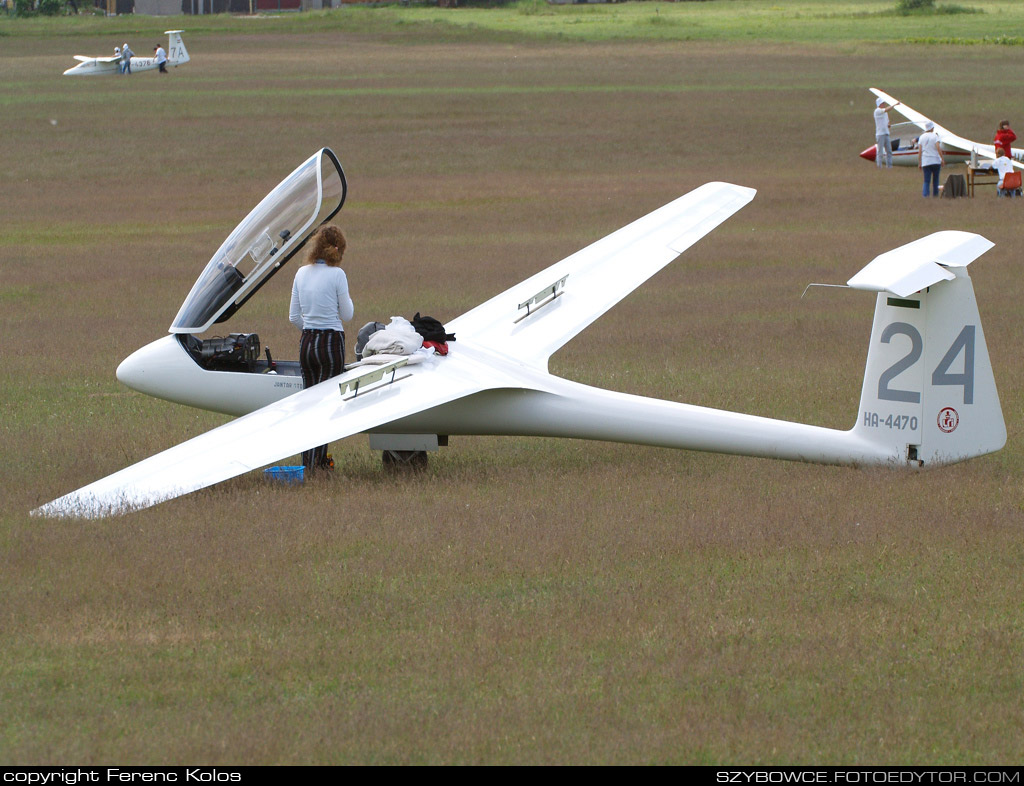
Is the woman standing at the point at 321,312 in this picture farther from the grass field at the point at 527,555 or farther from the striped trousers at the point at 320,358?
the grass field at the point at 527,555

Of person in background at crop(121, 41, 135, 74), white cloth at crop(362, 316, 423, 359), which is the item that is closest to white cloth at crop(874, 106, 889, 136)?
white cloth at crop(362, 316, 423, 359)

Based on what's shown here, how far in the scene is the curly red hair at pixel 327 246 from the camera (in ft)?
33.3

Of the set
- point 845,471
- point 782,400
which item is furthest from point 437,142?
point 845,471

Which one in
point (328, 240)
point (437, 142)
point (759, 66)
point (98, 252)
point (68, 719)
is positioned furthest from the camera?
point (759, 66)

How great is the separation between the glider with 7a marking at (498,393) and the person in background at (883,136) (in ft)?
82.2

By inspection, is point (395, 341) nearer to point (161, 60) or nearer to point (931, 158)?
point (931, 158)

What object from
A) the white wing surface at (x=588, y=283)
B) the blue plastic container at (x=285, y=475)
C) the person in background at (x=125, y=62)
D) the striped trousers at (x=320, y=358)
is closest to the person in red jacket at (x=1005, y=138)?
the white wing surface at (x=588, y=283)

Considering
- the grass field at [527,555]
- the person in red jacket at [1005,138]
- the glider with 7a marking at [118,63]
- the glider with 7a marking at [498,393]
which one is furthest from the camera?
the glider with 7a marking at [118,63]

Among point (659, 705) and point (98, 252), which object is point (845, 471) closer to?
point (659, 705)

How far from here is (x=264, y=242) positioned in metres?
10.5

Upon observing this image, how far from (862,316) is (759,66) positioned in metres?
52.6

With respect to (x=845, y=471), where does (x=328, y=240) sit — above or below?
above

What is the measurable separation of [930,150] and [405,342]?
2229 cm

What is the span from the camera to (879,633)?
6.71m
